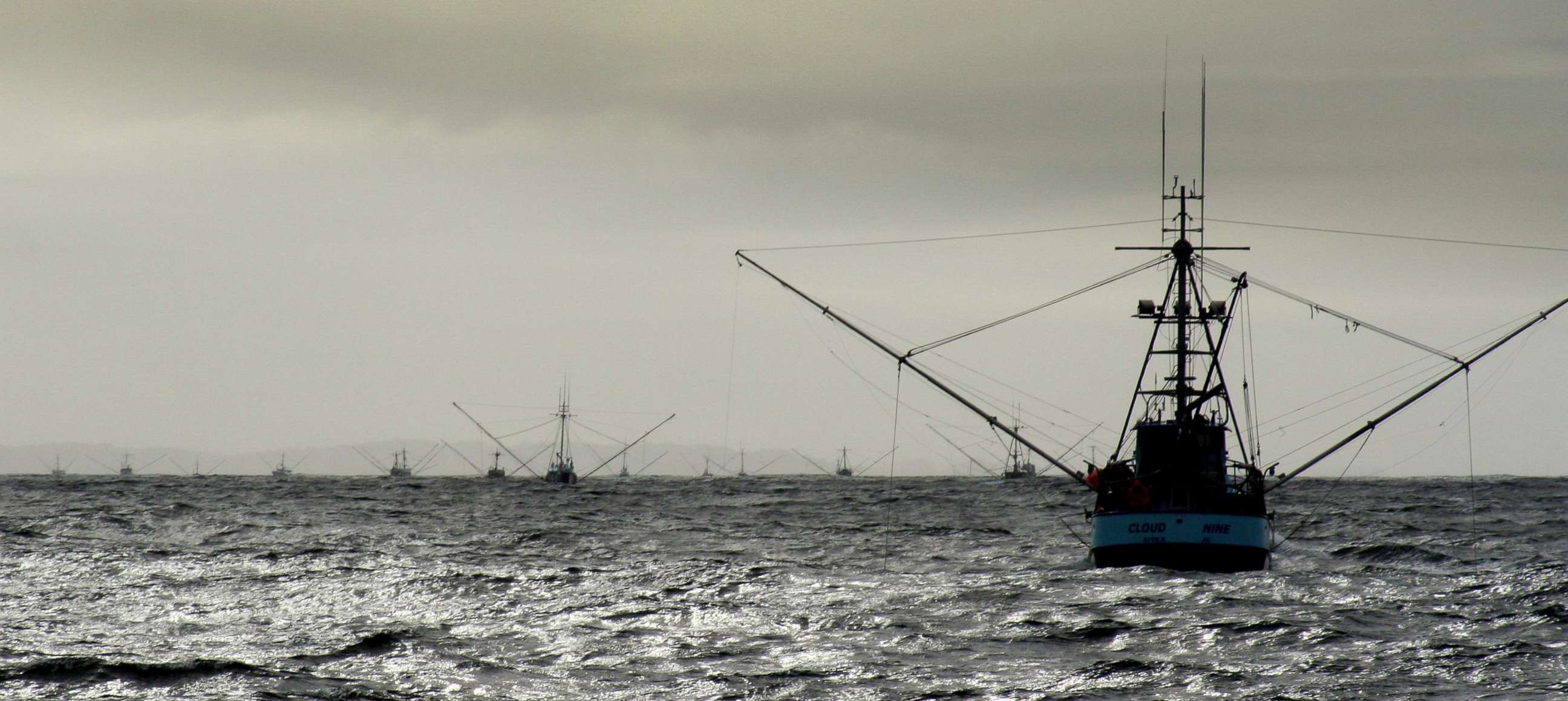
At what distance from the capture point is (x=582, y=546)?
48312 millimetres

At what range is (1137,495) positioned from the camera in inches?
1484

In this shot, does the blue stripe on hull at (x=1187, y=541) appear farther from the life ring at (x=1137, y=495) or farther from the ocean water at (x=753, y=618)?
the life ring at (x=1137, y=495)

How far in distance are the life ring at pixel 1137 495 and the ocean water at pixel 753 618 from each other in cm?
218

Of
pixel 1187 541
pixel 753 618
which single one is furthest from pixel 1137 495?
pixel 753 618

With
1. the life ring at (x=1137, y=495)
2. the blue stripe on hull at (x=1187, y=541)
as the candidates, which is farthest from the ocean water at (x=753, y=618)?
the life ring at (x=1137, y=495)

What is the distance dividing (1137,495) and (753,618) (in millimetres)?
14422

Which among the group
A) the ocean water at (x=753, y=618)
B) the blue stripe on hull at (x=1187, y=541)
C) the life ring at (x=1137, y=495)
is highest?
the life ring at (x=1137, y=495)

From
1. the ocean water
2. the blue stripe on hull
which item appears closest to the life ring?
the blue stripe on hull

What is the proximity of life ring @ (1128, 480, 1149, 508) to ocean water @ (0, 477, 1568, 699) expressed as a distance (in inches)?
86.0

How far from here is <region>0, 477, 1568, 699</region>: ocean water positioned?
20.5 meters

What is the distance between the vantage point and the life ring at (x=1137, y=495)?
37594 mm

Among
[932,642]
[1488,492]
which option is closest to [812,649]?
[932,642]

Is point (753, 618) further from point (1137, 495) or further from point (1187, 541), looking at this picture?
point (1137, 495)

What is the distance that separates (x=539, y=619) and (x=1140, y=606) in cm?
1211
